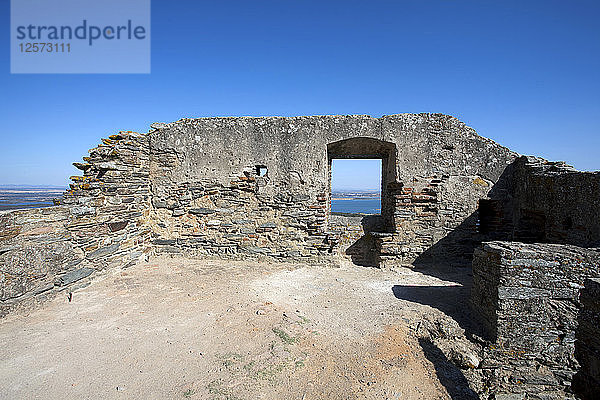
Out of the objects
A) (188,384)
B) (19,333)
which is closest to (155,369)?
(188,384)

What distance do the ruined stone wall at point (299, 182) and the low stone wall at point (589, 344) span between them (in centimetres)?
431

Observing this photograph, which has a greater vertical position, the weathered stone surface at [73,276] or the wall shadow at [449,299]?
the weathered stone surface at [73,276]

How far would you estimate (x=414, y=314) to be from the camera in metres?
4.55

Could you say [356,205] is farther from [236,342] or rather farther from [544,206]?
[236,342]

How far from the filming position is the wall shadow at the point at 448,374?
3.17 m

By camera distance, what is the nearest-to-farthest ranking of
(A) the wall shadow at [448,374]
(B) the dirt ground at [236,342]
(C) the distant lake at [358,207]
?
1. (B) the dirt ground at [236,342]
2. (A) the wall shadow at [448,374]
3. (C) the distant lake at [358,207]

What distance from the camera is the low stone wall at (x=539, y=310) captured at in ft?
12.5

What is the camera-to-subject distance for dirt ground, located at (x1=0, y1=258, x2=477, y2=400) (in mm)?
2961

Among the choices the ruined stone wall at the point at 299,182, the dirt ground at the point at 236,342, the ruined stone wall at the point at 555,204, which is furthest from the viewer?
the ruined stone wall at the point at 299,182

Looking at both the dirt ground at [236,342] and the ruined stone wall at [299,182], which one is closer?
the dirt ground at [236,342]

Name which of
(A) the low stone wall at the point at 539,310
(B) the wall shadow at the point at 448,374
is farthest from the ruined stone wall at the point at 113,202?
(A) the low stone wall at the point at 539,310

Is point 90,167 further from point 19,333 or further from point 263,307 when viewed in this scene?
point 263,307

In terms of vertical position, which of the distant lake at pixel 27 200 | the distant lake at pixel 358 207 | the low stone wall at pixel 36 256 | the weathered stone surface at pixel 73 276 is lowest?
the weathered stone surface at pixel 73 276

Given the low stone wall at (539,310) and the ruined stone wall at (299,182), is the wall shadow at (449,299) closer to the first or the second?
the low stone wall at (539,310)
